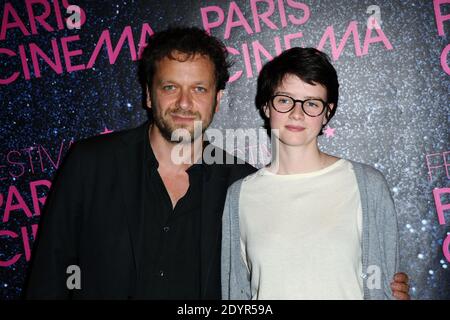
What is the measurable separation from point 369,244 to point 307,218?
0.95 ft

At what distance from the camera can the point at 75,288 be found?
191 centimetres

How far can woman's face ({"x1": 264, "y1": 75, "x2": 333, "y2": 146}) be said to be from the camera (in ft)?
5.84

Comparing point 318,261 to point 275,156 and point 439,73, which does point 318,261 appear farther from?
point 439,73

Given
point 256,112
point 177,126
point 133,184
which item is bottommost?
point 133,184

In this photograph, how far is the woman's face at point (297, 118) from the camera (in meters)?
1.78

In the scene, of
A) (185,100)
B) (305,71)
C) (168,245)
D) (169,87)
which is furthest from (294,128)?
(168,245)

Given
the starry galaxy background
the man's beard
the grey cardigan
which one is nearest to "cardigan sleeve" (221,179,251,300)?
the grey cardigan

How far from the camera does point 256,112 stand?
96.7 inches

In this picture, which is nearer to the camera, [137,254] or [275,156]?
[137,254]

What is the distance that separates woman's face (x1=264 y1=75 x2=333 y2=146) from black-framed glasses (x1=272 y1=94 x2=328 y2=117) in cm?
1

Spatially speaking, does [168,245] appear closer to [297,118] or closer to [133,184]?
[133,184]

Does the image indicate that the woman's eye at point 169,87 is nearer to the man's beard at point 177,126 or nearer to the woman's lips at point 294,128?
the man's beard at point 177,126

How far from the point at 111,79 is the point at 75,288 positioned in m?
1.24
